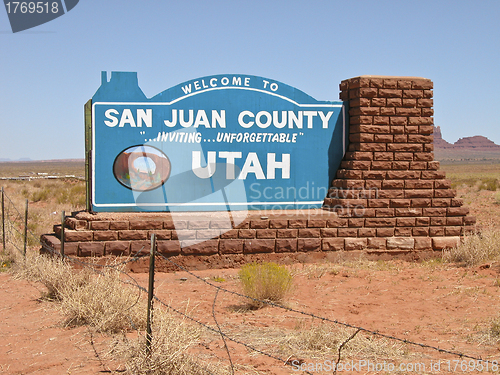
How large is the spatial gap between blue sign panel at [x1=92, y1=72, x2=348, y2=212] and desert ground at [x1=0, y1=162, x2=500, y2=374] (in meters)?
1.54

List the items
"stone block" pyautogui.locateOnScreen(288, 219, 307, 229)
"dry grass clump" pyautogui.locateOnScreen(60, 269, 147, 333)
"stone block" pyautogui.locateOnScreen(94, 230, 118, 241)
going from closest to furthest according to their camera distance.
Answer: "dry grass clump" pyautogui.locateOnScreen(60, 269, 147, 333) < "stone block" pyautogui.locateOnScreen(94, 230, 118, 241) < "stone block" pyautogui.locateOnScreen(288, 219, 307, 229)

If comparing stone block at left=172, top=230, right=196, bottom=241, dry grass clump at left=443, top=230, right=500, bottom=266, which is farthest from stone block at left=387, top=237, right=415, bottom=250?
stone block at left=172, top=230, right=196, bottom=241

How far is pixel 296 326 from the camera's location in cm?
593

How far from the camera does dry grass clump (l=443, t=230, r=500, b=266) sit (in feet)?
30.8

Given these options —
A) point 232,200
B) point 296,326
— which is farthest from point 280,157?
point 296,326

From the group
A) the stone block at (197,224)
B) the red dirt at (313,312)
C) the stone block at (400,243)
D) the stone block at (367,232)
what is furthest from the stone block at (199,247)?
the stone block at (400,243)

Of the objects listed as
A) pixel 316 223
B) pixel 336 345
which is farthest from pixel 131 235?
pixel 336 345

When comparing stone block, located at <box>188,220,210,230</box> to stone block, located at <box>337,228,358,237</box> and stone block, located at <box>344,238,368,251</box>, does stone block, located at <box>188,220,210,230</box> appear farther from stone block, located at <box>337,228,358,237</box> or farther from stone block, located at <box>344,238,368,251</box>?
stone block, located at <box>344,238,368,251</box>

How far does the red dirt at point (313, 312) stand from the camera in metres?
5.17

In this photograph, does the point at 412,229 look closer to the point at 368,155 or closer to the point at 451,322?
the point at 368,155

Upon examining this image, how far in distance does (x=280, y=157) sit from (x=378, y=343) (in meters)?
5.38

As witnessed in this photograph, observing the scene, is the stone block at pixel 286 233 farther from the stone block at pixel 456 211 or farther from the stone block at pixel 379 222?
the stone block at pixel 456 211

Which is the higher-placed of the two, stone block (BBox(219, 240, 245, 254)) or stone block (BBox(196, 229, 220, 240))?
stone block (BBox(196, 229, 220, 240))

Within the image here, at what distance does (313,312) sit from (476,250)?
170 inches
